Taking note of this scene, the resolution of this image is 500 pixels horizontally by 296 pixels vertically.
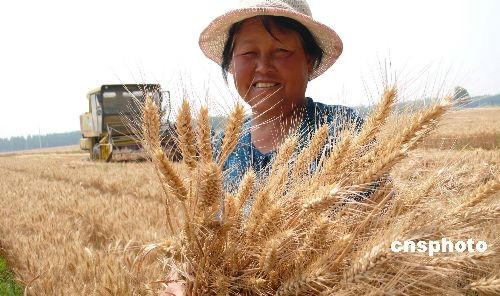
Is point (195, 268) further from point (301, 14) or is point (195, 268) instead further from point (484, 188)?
point (301, 14)

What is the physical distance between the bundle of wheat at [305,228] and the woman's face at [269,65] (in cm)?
71

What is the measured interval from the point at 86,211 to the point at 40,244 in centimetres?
156

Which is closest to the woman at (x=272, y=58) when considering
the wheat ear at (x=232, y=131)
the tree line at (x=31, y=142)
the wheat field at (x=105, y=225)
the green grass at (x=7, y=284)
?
the wheat field at (x=105, y=225)

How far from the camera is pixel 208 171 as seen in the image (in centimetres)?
80

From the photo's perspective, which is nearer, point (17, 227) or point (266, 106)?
point (266, 106)

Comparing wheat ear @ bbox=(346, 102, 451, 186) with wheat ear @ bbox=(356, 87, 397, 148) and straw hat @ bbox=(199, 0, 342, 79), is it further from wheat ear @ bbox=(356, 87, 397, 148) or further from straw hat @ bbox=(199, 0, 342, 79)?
straw hat @ bbox=(199, 0, 342, 79)

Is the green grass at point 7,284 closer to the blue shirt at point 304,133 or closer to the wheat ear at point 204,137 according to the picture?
the blue shirt at point 304,133

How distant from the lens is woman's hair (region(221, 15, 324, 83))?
169 cm

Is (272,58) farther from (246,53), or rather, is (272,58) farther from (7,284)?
(7,284)

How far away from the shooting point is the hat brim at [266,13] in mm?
1642

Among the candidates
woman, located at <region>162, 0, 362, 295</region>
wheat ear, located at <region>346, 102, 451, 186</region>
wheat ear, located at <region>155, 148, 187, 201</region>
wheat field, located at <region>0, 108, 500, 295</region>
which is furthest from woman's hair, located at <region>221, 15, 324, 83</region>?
wheat ear, located at <region>155, 148, 187, 201</region>

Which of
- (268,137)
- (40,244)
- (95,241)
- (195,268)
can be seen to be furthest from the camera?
(95,241)

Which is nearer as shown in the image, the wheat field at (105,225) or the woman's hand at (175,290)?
the woman's hand at (175,290)

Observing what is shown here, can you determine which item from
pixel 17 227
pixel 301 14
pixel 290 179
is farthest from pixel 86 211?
pixel 290 179
